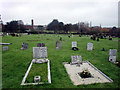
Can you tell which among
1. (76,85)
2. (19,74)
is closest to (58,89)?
(76,85)

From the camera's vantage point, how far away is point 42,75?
6270mm

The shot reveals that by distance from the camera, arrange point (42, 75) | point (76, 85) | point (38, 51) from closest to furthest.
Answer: point (76, 85) < point (42, 75) < point (38, 51)

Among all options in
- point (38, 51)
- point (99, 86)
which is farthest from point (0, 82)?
point (99, 86)

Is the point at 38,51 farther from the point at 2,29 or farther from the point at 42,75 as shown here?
the point at 2,29

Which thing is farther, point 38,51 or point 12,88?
point 38,51

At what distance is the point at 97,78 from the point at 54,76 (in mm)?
2828

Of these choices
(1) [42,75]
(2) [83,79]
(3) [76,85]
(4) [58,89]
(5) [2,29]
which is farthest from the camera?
(5) [2,29]

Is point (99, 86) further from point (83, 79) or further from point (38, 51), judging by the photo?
point (38, 51)

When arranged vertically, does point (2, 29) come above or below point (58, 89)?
above

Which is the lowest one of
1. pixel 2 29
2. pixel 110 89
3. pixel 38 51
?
pixel 110 89

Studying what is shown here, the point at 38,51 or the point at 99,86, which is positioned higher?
the point at 38,51

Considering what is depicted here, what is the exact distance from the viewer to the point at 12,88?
5.00 m

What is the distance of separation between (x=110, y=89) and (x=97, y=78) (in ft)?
3.64

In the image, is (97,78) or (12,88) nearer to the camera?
(12,88)
